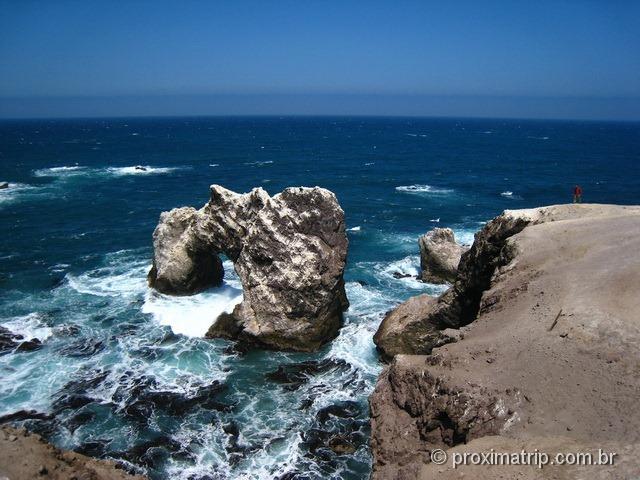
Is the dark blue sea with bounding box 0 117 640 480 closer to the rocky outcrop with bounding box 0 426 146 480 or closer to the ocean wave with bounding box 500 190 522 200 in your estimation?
the ocean wave with bounding box 500 190 522 200

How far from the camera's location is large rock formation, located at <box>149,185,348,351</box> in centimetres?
3114

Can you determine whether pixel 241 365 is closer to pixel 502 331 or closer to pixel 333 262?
pixel 333 262

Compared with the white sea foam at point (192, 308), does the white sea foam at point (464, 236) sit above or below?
above

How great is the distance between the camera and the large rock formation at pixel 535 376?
1174 cm

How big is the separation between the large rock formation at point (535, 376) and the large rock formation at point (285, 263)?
13.1 meters

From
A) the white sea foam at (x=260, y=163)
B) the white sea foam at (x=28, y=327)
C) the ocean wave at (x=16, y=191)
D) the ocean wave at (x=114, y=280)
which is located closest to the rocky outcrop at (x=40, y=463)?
the white sea foam at (x=28, y=327)

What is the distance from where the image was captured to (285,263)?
3127 cm

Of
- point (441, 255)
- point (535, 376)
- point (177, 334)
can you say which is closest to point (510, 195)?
point (441, 255)

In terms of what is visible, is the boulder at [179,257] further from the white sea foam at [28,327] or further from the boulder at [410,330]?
the boulder at [410,330]

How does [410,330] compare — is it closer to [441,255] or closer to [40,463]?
[441,255]

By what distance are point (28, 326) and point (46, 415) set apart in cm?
1108

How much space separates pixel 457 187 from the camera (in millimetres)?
86250

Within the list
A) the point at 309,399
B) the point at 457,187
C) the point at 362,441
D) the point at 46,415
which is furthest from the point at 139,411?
the point at 457,187

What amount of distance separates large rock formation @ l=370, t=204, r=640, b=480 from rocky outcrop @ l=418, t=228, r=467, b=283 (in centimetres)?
2007
